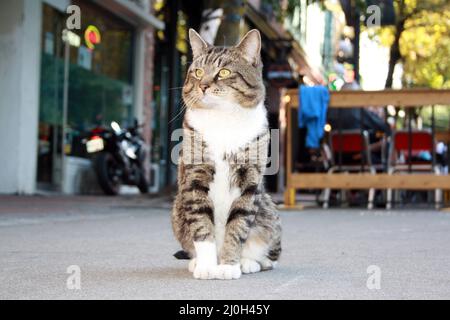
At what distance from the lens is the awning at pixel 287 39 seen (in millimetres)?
25156

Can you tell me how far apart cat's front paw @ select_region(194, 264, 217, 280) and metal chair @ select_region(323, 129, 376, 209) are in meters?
8.96

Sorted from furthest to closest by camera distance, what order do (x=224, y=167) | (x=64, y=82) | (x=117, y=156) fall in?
(x=117, y=156) → (x=64, y=82) → (x=224, y=167)

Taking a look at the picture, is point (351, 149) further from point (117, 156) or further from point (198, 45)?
point (198, 45)

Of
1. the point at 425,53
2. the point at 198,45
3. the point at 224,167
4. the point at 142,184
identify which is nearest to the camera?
the point at 224,167

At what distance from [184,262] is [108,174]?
10194 mm

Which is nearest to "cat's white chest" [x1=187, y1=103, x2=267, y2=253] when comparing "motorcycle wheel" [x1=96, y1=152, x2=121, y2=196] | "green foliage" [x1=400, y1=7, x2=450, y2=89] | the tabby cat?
the tabby cat

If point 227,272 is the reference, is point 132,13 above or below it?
above

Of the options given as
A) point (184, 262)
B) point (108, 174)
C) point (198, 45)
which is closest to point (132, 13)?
point (108, 174)

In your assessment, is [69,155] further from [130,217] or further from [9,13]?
[130,217]

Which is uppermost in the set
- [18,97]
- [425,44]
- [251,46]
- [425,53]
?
[425,44]

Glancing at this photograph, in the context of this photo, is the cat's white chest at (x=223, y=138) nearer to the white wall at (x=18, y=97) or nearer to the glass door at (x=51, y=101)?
the white wall at (x=18, y=97)

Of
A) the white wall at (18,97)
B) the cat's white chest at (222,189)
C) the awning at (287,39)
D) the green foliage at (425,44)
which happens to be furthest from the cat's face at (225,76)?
the green foliage at (425,44)

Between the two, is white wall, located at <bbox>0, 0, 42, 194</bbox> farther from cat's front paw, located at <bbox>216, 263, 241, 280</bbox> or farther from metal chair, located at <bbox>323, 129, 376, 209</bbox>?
cat's front paw, located at <bbox>216, 263, 241, 280</bbox>

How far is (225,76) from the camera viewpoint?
4.88 m
